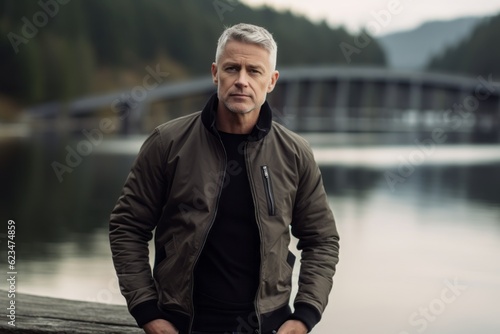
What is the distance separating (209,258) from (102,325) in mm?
1105

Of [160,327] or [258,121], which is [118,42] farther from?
[160,327]

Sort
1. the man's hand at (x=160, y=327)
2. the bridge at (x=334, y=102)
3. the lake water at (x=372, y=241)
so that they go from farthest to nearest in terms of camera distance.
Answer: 1. the bridge at (x=334, y=102)
2. the lake water at (x=372, y=241)
3. the man's hand at (x=160, y=327)

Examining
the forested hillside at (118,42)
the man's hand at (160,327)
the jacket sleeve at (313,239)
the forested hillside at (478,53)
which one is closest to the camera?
the man's hand at (160,327)

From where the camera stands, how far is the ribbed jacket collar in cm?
258

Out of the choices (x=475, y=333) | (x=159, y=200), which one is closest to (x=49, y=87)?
(x=475, y=333)

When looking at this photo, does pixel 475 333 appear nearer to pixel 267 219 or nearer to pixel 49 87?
pixel 267 219

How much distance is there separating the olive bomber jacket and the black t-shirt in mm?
27

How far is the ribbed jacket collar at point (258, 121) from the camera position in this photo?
2.58 meters

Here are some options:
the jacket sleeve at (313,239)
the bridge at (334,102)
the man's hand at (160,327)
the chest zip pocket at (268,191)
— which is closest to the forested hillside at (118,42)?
the bridge at (334,102)

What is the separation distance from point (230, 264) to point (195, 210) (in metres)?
0.19

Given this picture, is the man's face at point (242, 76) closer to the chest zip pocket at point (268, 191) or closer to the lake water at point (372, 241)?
the chest zip pocket at point (268, 191)

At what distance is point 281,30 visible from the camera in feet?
417

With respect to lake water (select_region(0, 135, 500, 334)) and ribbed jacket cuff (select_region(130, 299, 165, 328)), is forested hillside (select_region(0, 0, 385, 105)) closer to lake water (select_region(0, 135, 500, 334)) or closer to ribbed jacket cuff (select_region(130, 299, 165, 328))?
lake water (select_region(0, 135, 500, 334))

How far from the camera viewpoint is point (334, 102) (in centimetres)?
8562
